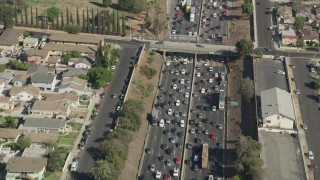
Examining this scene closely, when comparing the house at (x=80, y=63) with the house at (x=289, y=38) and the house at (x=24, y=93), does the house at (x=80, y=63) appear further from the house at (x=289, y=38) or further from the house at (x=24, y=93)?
the house at (x=289, y=38)

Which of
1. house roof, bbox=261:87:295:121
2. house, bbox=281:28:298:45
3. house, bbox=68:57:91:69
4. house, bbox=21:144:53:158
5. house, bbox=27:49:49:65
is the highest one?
house, bbox=281:28:298:45

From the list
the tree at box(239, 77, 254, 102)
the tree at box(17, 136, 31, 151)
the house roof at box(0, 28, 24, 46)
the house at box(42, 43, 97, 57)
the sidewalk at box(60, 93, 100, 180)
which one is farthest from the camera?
the house roof at box(0, 28, 24, 46)

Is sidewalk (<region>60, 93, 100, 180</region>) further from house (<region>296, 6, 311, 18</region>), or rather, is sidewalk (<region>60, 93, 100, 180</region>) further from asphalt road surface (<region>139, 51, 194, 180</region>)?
house (<region>296, 6, 311, 18</region>)

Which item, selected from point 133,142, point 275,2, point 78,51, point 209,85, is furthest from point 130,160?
point 275,2

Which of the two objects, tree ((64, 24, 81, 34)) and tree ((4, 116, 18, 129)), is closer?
tree ((4, 116, 18, 129))

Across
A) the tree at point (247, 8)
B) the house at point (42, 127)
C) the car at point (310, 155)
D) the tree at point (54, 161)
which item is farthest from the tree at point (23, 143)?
the tree at point (247, 8)

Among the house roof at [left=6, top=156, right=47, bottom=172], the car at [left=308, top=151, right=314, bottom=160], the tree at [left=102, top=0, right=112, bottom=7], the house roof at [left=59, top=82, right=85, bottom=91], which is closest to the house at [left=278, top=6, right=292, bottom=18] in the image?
the tree at [left=102, top=0, right=112, bottom=7]

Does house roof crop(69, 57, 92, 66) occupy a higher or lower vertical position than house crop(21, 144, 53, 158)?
higher
